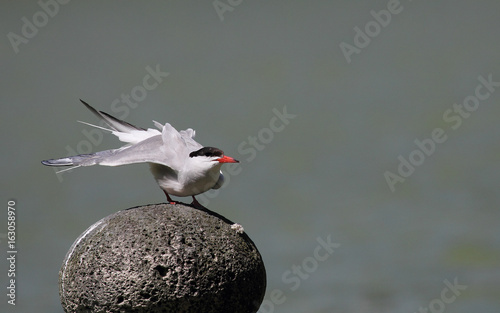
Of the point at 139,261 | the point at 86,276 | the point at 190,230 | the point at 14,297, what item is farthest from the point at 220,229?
the point at 14,297

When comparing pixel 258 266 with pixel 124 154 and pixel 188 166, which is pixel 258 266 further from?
pixel 124 154

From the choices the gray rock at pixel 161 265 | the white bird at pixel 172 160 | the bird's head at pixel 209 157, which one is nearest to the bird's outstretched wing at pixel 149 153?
the white bird at pixel 172 160

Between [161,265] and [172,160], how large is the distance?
1.21 meters

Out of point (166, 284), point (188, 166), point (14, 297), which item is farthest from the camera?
point (14, 297)

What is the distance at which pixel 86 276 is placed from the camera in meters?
7.97

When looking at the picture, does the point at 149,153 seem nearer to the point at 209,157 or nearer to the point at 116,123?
the point at 209,157

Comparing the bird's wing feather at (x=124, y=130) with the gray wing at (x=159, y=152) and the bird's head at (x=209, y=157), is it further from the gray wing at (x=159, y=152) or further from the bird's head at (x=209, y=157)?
the bird's head at (x=209, y=157)

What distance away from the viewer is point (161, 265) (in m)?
7.77

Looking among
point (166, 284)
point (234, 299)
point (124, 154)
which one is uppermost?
point (124, 154)

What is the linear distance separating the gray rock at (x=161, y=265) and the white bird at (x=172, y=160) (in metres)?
0.33

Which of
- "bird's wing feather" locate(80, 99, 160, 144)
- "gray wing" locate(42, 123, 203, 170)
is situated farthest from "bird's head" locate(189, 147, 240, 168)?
"bird's wing feather" locate(80, 99, 160, 144)

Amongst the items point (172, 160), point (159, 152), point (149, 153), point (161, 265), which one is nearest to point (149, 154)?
point (149, 153)

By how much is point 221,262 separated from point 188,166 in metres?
1.08

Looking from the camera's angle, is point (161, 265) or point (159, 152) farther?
point (159, 152)
